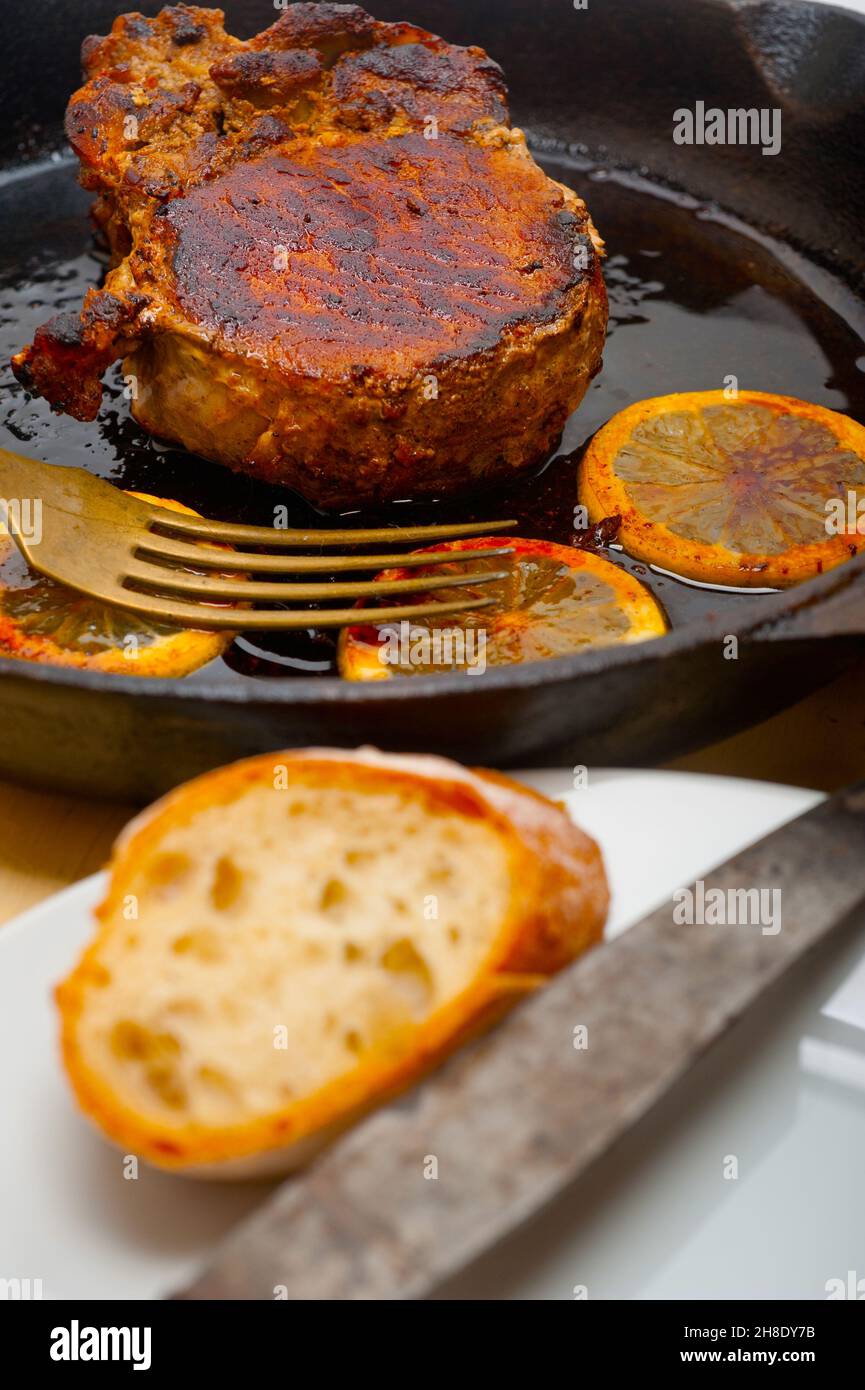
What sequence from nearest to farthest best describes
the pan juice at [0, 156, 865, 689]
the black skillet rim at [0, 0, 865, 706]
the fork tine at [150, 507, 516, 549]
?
1. the black skillet rim at [0, 0, 865, 706]
2. the fork tine at [150, 507, 516, 549]
3. the pan juice at [0, 156, 865, 689]

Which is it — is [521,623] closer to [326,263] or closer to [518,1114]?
[326,263]

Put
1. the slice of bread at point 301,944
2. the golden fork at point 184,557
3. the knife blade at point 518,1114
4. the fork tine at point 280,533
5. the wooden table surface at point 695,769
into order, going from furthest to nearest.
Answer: the fork tine at point 280,533 → the golden fork at point 184,557 → the wooden table surface at point 695,769 → the slice of bread at point 301,944 → the knife blade at point 518,1114

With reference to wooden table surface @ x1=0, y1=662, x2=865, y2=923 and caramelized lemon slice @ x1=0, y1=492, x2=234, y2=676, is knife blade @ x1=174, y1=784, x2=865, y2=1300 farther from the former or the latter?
caramelized lemon slice @ x1=0, y1=492, x2=234, y2=676

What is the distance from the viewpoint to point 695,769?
2135mm

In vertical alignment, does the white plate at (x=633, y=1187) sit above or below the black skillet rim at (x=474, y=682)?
below

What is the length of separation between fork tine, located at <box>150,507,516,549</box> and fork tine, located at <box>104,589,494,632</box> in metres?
0.18

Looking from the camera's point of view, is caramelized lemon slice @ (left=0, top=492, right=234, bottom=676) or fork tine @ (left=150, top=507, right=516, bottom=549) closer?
caramelized lemon slice @ (left=0, top=492, right=234, bottom=676)

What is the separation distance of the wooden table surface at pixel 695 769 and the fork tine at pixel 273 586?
15.3 inches

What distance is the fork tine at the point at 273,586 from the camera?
6.97 ft

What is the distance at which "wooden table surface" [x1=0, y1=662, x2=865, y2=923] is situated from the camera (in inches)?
78.5
